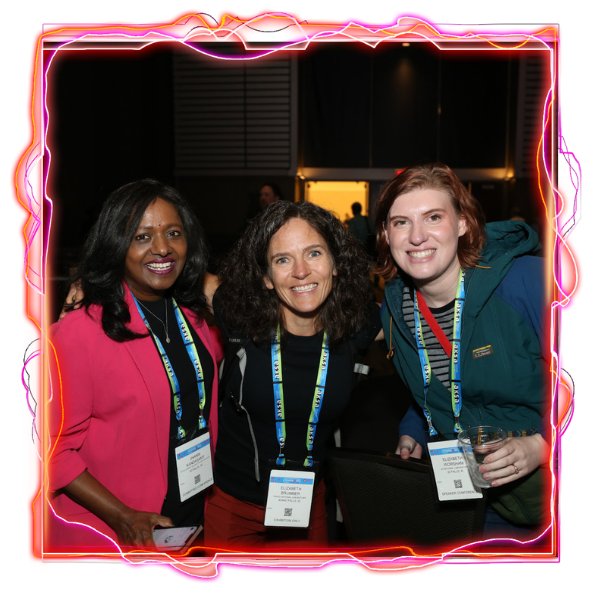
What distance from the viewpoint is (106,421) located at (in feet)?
5.66

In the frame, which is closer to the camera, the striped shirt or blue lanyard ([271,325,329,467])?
the striped shirt

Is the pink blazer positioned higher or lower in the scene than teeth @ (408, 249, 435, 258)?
lower

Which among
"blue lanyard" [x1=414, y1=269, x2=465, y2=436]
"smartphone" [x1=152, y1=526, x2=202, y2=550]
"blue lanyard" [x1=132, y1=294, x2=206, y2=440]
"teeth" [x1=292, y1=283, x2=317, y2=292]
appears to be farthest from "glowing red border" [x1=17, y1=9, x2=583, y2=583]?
"teeth" [x1=292, y1=283, x2=317, y2=292]

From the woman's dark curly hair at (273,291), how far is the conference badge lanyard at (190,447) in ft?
0.72

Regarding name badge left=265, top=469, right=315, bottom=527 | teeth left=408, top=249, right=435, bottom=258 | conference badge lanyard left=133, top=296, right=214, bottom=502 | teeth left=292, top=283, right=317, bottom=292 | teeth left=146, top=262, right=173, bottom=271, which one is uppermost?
teeth left=408, top=249, right=435, bottom=258

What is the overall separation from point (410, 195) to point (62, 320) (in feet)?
4.35

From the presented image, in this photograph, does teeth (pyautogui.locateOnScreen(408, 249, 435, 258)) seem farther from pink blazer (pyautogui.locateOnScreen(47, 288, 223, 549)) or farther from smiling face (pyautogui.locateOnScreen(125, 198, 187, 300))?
pink blazer (pyautogui.locateOnScreen(47, 288, 223, 549))

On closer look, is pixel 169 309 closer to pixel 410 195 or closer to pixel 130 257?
pixel 130 257

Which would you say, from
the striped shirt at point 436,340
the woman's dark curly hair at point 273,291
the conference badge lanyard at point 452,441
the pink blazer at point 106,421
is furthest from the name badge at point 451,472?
the pink blazer at point 106,421

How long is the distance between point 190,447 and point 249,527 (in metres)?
0.47

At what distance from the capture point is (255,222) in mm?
2043

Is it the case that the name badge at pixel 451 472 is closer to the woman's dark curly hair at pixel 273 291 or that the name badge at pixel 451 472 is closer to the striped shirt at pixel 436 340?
the striped shirt at pixel 436 340

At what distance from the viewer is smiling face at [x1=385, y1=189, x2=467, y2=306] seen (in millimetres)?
1722

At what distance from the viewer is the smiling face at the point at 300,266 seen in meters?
1.90
